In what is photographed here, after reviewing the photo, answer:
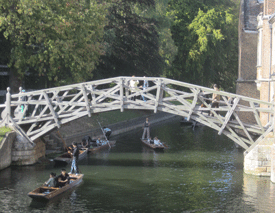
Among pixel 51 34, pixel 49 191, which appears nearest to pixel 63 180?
pixel 49 191

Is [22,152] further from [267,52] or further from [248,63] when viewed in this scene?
[248,63]

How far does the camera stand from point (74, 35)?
29.9 meters

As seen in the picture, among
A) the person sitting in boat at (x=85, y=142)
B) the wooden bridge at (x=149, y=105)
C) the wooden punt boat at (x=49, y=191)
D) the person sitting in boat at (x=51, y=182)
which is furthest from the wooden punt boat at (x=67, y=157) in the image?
the person sitting in boat at (x=51, y=182)

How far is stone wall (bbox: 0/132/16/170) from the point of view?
22.5 meters

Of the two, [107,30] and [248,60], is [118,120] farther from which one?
[248,60]

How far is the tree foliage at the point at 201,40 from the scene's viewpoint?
50500 millimetres

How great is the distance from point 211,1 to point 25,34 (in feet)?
114

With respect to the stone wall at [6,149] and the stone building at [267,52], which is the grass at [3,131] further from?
the stone building at [267,52]

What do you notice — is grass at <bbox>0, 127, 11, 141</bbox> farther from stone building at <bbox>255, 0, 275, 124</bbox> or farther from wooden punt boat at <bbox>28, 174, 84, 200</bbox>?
stone building at <bbox>255, 0, 275, 124</bbox>

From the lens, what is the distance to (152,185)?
19797mm

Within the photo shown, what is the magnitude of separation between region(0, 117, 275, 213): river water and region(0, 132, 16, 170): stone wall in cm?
57

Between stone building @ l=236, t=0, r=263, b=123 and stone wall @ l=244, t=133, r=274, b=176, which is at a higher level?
stone building @ l=236, t=0, r=263, b=123

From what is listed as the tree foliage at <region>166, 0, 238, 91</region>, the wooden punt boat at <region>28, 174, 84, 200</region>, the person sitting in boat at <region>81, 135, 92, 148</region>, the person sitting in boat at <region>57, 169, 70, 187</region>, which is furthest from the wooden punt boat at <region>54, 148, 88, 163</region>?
the tree foliage at <region>166, 0, 238, 91</region>

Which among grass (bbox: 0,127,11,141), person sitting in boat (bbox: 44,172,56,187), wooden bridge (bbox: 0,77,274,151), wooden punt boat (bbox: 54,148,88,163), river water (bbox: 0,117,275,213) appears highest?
wooden bridge (bbox: 0,77,274,151)
